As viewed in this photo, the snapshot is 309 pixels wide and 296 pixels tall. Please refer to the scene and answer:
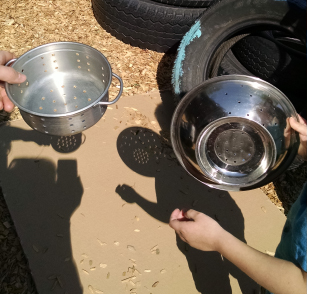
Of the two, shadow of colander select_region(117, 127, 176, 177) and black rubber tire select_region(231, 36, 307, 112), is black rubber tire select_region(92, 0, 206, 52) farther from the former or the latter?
shadow of colander select_region(117, 127, 176, 177)

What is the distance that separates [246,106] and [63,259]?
132 centimetres

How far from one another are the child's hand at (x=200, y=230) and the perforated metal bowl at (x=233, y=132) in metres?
0.33

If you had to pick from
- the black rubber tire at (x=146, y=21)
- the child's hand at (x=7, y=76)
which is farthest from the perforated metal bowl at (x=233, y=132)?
the black rubber tire at (x=146, y=21)

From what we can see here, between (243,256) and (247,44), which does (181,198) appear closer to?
(243,256)

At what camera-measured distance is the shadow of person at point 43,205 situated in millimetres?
1660

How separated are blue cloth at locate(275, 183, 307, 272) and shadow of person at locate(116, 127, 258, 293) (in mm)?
663

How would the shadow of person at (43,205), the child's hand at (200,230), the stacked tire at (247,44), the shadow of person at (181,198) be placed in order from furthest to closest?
the stacked tire at (247,44) → the shadow of person at (181,198) → the shadow of person at (43,205) → the child's hand at (200,230)

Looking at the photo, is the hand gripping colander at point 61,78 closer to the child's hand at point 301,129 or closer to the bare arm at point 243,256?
the bare arm at point 243,256

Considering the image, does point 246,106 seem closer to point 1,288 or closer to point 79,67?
point 79,67

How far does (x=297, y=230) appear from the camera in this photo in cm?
106

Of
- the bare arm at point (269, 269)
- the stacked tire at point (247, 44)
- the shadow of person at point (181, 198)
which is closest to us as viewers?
the bare arm at point (269, 269)

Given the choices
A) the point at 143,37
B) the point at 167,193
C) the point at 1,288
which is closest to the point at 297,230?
the point at 167,193

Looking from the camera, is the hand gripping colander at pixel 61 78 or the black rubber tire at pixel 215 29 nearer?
the hand gripping colander at pixel 61 78

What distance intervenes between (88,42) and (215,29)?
1205mm
